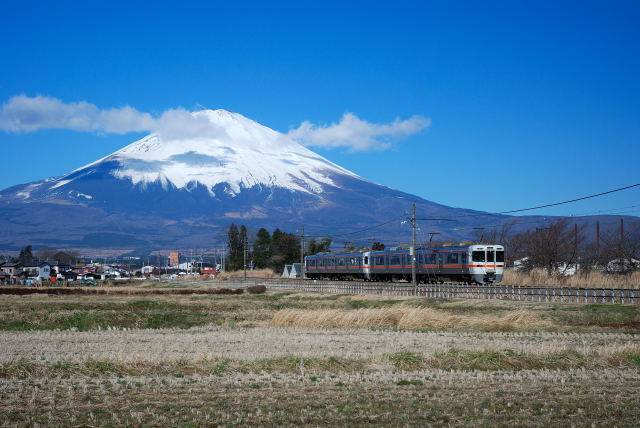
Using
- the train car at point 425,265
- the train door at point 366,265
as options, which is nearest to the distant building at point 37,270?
the train car at point 425,265

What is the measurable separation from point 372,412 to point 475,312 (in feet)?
78.6

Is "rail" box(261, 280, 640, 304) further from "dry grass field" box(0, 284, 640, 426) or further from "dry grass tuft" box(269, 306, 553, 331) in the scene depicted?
"dry grass tuft" box(269, 306, 553, 331)

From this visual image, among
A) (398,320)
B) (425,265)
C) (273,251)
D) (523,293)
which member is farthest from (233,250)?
(398,320)

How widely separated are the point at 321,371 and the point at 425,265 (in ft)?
155

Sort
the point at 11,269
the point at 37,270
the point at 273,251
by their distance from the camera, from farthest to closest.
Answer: the point at 11,269 < the point at 37,270 < the point at 273,251

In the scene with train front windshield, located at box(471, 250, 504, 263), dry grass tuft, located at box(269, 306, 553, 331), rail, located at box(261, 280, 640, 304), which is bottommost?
dry grass tuft, located at box(269, 306, 553, 331)

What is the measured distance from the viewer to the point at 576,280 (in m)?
54.6

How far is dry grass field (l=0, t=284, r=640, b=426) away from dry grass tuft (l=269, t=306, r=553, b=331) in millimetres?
78

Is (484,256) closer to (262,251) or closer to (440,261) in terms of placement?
(440,261)

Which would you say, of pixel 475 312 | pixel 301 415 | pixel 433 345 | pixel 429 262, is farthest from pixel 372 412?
pixel 429 262

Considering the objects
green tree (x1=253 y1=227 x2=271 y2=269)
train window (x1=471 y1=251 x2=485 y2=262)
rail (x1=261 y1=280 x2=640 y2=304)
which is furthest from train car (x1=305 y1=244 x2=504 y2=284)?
green tree (x1=253 y1=227 x2=271 y2=269)

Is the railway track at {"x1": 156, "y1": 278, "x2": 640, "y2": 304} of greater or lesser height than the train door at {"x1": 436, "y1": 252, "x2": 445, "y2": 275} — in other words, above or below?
below

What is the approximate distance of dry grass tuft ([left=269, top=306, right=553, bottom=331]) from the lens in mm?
28984

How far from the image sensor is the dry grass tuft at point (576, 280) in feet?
162
